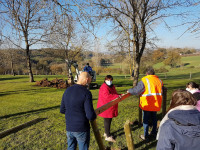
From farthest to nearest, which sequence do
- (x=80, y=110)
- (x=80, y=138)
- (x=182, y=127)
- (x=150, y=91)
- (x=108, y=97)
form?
1. (x=108, y=97)
2. (x=150, y=91)
3. (x=80, y=138)
4. (x=80, y=110)
5. (x=182, y=127)

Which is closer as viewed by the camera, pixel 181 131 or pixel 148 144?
pixel 181 131

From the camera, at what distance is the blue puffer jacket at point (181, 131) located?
5.40 ft

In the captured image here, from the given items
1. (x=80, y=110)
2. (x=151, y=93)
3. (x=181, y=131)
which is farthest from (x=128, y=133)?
(x=151, y=93)

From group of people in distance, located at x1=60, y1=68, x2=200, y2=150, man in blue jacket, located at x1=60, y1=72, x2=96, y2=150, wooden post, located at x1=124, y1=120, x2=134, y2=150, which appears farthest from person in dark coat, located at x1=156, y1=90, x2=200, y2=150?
man in blue jacket, located at x1=60, y1=72, x2=96, y2=150

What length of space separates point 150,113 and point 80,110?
2.40m

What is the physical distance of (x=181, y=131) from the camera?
1699 millimetres

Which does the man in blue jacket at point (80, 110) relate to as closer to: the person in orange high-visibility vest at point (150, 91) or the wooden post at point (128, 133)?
the wooden post at point (128, 133)

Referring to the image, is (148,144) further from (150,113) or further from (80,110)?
(80,110)

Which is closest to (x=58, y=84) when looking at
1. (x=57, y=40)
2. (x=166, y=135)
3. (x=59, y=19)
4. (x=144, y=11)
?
(x=57, y=40)

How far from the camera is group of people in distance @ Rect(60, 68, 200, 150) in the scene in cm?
171

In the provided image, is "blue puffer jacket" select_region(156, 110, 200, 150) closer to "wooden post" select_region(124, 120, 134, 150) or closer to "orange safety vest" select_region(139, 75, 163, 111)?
"wooden post" select_region(124, 120, 134, 150)

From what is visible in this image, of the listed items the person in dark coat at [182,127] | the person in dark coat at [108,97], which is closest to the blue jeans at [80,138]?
the person in dark coat at [182,127]

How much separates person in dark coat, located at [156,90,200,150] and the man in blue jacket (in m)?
1.16

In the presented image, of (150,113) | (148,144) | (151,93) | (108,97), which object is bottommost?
(148,144)
